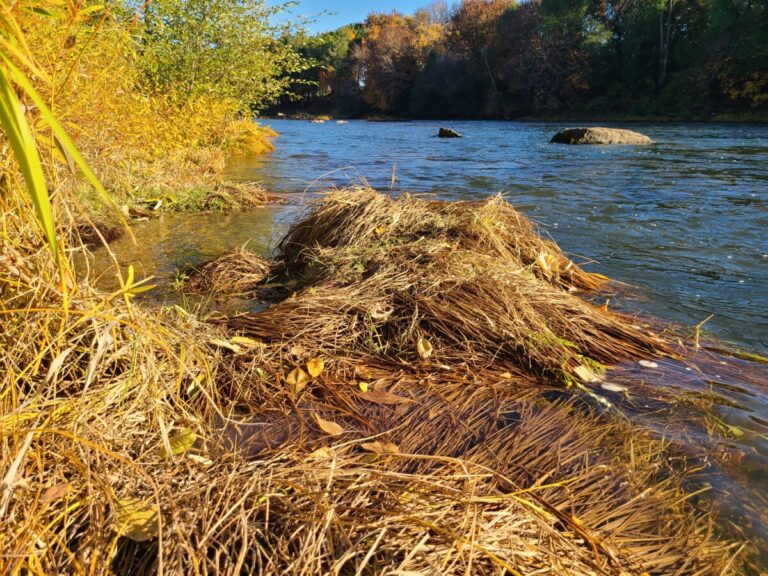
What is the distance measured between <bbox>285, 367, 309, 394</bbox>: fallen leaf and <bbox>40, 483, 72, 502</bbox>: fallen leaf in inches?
41.2

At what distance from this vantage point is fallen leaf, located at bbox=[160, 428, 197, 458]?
5.17 ft

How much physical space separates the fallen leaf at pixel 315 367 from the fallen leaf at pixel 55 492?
114 cm

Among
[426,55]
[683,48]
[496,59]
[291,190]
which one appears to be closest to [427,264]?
[291,190]

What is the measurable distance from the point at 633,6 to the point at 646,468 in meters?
49.6

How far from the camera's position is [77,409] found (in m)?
1.51

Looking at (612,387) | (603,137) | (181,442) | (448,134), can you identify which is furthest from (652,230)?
(448,134)

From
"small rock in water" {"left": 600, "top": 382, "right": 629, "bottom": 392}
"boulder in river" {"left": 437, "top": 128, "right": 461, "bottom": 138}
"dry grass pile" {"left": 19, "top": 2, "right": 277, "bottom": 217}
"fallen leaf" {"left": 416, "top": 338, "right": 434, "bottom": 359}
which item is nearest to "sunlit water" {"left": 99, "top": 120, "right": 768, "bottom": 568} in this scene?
"small rock in water" {"left": 600, "top": 382, "right": 629, "bottom": 392}

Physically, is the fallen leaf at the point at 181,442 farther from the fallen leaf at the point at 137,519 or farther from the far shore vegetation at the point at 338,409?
the fallen leaf at the point at 137,519

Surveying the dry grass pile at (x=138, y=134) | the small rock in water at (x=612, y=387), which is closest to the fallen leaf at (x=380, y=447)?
the small rock in water at (x=612, y=387)

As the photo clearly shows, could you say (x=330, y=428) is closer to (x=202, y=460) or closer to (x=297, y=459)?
(x=297, y=459)

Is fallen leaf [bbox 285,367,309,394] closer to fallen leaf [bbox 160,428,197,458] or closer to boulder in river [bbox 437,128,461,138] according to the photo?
fallen leaf [bbox 160,428,197,458]

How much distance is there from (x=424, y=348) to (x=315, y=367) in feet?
1.82

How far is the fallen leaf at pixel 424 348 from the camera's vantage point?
2.51 meters

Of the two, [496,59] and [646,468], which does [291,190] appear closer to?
[646,468]
